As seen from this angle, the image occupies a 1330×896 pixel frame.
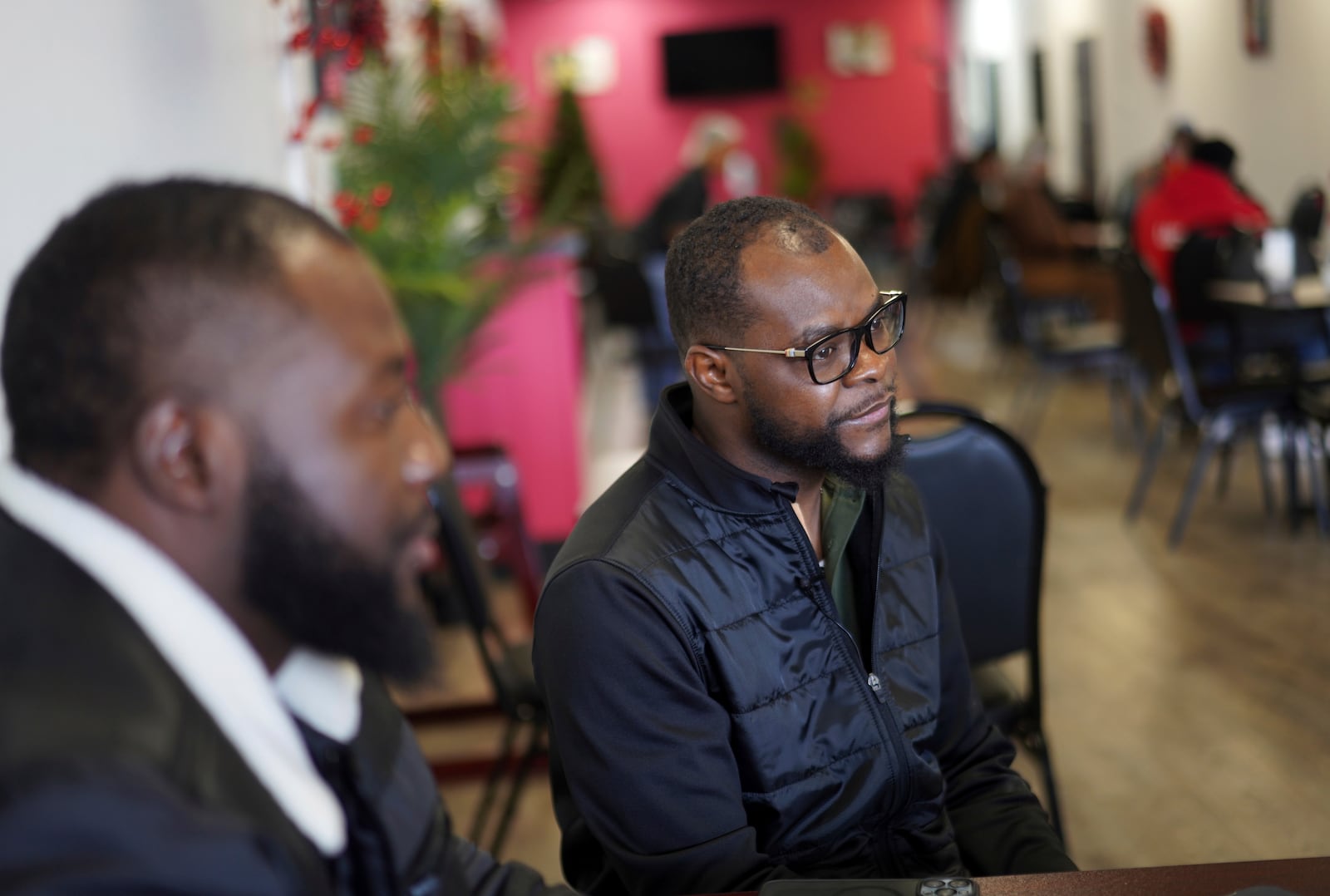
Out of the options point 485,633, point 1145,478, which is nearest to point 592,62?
point 1145,478

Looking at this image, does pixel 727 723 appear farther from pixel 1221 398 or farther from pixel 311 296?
pixel 1221 398

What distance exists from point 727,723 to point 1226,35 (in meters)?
7.46

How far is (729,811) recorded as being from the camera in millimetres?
1314

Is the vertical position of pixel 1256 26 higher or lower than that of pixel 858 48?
lower

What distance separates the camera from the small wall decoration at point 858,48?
579 inches

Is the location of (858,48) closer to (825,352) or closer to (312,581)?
(825,352)

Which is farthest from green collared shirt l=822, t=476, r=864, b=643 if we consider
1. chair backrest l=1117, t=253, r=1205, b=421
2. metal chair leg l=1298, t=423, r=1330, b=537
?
metal chair leg l=1298, t=423, r=1330, b=537

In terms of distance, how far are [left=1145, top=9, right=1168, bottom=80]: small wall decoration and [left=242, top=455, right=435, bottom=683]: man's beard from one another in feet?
29.6

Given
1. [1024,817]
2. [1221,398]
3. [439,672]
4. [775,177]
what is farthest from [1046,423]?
[775,177]

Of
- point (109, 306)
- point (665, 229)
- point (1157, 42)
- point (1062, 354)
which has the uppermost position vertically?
point (1157, 42)

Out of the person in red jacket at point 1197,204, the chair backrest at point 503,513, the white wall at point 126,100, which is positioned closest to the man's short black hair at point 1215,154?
the person in red jacket at point 1197,204

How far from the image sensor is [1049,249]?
8094 mm

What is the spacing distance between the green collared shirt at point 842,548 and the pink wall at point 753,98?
13.4 metres

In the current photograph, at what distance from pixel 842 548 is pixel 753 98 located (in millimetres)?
13870
